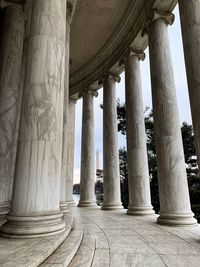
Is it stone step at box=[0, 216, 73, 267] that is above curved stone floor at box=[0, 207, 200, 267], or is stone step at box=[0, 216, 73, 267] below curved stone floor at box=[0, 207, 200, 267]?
above

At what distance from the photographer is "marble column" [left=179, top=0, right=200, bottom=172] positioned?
13326cm

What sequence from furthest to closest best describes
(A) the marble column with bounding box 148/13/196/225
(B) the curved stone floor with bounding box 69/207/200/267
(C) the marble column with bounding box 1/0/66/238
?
(A) the marble column with bounding box 148/13/196/225 < (C) the marble column with bounding box 1/0/66/238 < (B) the curved stone floor with bounding box 69/207/200/267

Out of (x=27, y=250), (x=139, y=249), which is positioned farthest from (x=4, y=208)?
(x=139, y=249)

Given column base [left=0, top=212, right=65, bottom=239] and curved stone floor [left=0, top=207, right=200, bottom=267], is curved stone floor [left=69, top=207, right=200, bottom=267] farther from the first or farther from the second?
column base [left=0, top=212, right=65, bottom=239]

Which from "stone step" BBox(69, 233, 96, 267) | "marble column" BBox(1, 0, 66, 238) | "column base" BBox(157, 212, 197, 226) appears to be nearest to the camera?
"stone step" BBox(69, 233, 96, 267)

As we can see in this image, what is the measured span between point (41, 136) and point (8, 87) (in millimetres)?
81343

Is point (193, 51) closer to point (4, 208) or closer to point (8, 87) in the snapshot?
point (8, 87)

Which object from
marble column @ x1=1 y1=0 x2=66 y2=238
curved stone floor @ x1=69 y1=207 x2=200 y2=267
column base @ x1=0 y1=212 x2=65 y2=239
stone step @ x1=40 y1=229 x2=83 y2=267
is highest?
marble column @ x1=1 y1=0 x2=66 y2=238

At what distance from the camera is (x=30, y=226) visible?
87.4 meters

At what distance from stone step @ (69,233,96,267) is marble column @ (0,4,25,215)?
60.3 m

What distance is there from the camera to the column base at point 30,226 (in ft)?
284

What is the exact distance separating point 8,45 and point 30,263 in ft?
516

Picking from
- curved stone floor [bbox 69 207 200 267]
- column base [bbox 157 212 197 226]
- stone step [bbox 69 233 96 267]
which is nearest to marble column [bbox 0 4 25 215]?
stone step [bbox 69 233 96 267]

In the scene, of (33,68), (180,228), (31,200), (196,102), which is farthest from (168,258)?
(33,68)
